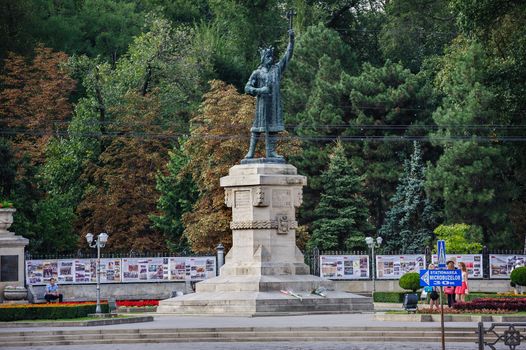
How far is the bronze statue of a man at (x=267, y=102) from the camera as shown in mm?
52531

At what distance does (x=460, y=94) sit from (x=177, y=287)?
1950 centimetres

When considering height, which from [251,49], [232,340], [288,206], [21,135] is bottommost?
[232,340]

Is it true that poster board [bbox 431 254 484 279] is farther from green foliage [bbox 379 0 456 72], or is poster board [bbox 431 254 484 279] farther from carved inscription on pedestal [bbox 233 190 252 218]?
green foliage [bbox 379 0 456 72]

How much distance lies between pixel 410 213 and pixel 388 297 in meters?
18.3

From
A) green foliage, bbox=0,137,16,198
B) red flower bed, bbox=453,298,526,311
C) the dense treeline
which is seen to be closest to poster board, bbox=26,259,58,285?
green foliage, bbox=0,137,16,198

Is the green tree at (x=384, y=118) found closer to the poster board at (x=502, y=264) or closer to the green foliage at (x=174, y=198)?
the green foliage at (x=174, y=198)

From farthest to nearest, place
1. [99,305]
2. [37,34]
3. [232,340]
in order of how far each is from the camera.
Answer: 1. [37,34]
2. [99,305]
3. [232,340]

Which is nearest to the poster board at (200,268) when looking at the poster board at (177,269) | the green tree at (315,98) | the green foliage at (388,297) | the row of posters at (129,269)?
the row of posters at (129,269)

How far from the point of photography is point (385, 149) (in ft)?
260

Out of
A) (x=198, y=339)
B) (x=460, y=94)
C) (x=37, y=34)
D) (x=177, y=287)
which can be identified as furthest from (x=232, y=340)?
(x=37, y=34)

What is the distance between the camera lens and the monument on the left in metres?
53.2

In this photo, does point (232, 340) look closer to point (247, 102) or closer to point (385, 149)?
point (247, 102)

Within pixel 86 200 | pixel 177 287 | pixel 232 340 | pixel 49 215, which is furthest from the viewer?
pixel 86 200

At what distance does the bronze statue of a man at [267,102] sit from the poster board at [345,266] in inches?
464
